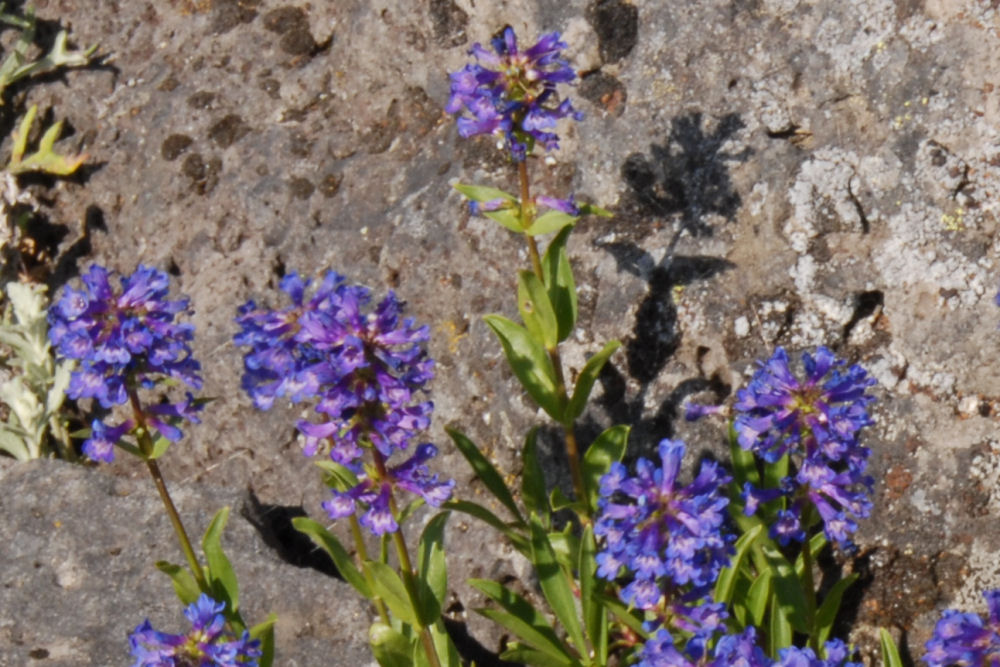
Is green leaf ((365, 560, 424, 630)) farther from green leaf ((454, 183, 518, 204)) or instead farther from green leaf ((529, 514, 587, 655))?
green leaf ((454, 183, 518, 204))

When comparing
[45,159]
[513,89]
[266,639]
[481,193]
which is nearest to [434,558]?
[266,639]

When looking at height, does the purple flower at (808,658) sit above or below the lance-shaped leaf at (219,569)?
above

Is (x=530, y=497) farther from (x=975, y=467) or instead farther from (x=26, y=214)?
(x=26, y=214)

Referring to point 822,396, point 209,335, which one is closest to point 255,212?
point 209,335

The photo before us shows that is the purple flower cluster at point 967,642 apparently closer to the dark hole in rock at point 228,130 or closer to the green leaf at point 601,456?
the green leaf at point 601,456

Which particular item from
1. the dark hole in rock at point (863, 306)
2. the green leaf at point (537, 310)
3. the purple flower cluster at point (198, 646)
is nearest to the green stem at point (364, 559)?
the purple flower cluster at point (198, 646)

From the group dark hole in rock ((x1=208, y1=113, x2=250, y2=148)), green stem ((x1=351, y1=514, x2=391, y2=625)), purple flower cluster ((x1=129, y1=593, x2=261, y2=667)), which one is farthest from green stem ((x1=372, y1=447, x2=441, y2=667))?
dark hole in rock ((x1=208, y1=113, x2=250, y2=148))
